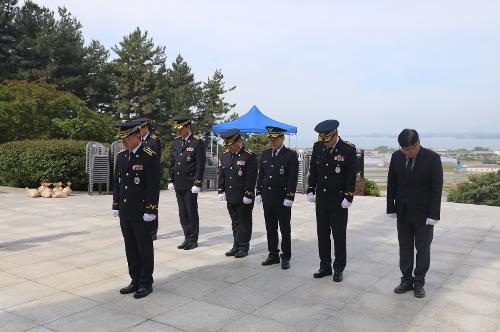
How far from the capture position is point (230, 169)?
634 centimetres

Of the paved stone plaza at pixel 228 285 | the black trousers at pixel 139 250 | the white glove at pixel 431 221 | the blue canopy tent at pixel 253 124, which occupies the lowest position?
the paved stone plaza at pixel 228 285

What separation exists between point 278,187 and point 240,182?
721 millimetres

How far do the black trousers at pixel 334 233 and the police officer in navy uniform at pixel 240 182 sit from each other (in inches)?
46.0

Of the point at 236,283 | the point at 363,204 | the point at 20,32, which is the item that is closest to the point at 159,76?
the point at 20,32

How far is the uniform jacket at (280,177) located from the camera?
5633 mm

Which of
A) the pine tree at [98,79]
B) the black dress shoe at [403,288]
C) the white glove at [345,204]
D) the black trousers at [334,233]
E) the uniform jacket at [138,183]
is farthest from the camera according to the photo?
the pine tree at [98,79]

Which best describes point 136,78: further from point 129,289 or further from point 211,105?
point 129,289

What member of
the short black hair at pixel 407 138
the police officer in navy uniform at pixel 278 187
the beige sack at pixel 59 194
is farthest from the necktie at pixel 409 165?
the beige sack at pixel 59 194

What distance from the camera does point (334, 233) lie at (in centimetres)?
522

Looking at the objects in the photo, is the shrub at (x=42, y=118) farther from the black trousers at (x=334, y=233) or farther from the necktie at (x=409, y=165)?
the necktie at (x=409, y=165)

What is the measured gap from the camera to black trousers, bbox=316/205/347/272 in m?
5.15

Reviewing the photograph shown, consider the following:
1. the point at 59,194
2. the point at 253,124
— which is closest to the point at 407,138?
the point at 59,194

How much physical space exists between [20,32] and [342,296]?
33.5 metres

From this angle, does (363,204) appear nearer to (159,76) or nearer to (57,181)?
(57,181)
